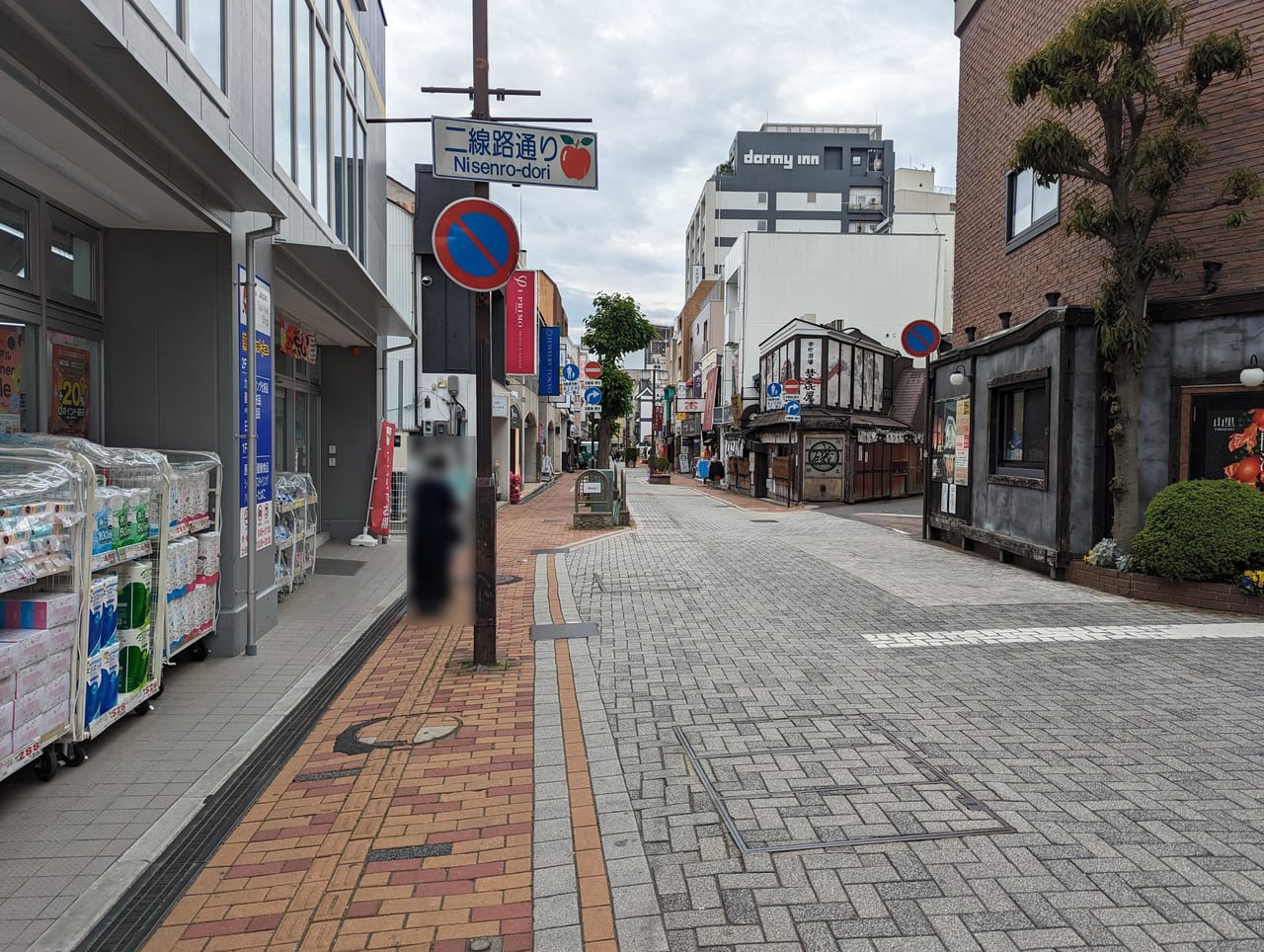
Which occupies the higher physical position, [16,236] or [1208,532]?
[16,236]

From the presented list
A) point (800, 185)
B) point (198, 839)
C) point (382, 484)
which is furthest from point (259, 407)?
point (800, 185)

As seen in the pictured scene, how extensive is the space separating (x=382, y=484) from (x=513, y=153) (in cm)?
853

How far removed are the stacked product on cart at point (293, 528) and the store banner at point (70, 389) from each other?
199cm

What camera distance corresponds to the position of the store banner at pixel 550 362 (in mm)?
34719

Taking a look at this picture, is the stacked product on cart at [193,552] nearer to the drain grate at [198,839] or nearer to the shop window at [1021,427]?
the drain grate at [198,839]

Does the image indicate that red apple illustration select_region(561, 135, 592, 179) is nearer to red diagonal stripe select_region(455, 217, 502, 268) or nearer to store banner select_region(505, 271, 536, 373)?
red diagonal stripe select_region(455, 217, 502, 268)

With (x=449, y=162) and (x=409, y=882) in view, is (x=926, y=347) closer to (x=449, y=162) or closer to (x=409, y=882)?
(x=449, y=162)

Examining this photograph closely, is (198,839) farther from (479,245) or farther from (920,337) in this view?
(920,337)

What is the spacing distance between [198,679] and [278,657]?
759 mm

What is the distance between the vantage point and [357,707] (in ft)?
18.8

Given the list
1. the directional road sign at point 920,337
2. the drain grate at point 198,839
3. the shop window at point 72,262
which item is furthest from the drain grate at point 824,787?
the directional road sign at point 920,337

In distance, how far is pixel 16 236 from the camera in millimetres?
5531

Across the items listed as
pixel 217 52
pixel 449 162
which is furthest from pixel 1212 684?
pixel 217 52

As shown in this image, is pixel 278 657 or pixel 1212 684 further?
pixel 278 657
